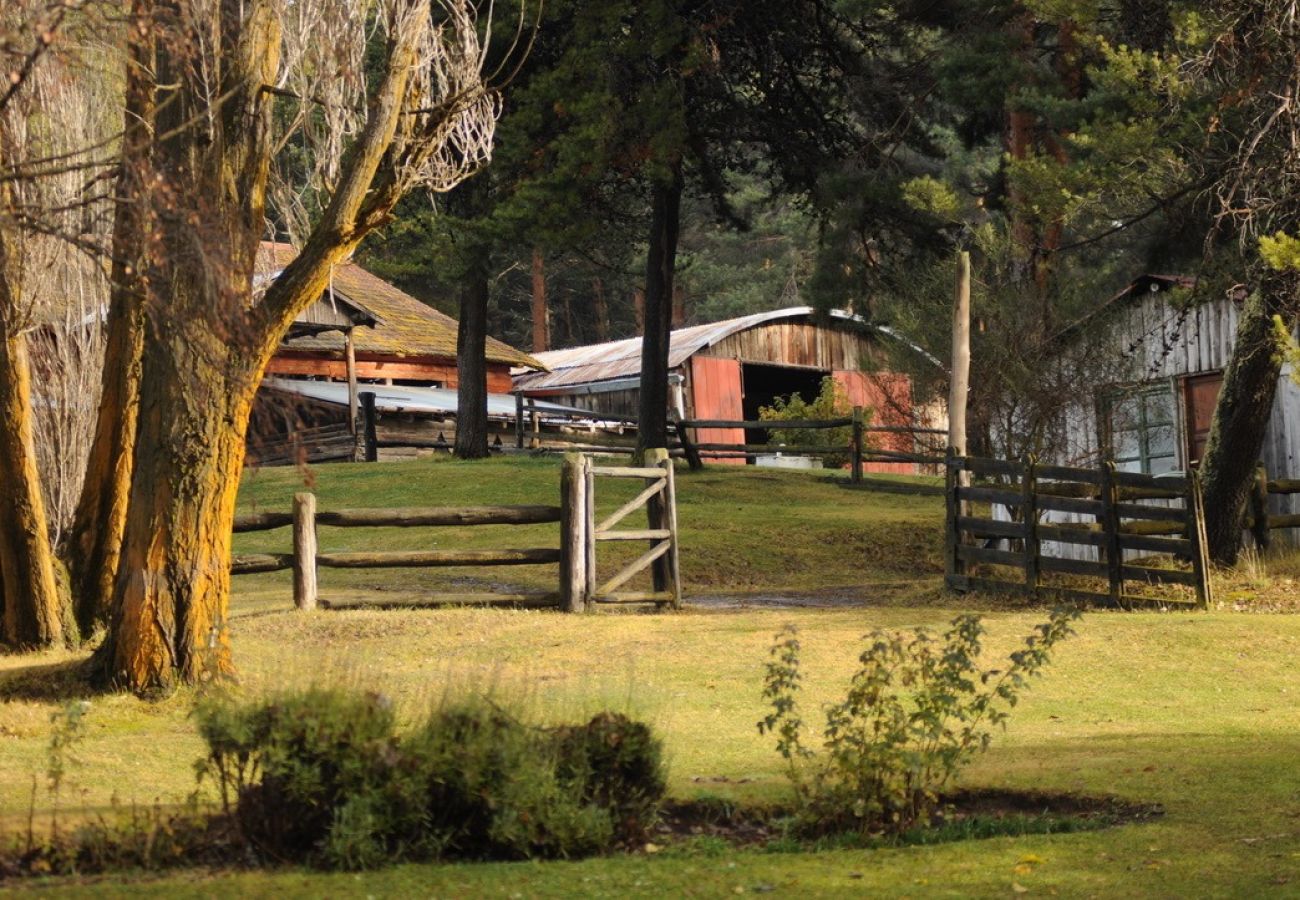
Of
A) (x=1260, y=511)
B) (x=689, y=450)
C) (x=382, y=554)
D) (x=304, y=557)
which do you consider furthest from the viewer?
(x=689, y=450)

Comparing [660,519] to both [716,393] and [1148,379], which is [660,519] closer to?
[1148,379]

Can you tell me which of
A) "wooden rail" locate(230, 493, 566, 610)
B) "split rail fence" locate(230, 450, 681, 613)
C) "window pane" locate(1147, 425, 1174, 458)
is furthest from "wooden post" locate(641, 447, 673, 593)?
"window pane" locate(1147, 425, 1174, 458)

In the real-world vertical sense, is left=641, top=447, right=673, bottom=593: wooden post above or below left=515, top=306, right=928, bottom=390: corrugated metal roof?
below

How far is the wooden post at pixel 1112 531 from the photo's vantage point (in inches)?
658

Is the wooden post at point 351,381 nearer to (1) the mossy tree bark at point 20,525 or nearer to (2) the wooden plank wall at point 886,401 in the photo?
(2) the wooden plank wall at point 886,401

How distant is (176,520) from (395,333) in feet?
108

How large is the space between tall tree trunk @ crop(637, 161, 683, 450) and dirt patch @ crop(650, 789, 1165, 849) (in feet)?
72.5

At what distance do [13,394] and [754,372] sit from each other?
123ft

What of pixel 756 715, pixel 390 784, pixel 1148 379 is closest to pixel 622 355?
pixel 1148 379

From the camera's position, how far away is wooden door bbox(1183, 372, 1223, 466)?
23.6m

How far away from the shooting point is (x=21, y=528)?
40.2 ft

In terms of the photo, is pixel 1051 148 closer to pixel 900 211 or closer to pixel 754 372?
pixel 900 211

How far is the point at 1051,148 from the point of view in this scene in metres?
29.0

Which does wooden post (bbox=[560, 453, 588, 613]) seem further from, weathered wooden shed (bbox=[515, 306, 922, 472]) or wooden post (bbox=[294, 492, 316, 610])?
weathered wooden shed (bbox=[515, 306, 922, 472])
